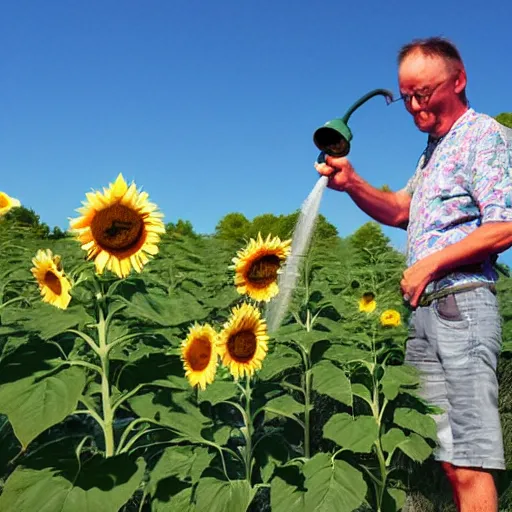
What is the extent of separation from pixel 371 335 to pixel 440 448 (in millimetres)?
592

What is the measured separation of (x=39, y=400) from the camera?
205cm

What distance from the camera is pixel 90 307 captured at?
223 centimetres

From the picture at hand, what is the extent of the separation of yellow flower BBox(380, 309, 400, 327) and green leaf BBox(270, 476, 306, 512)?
948 mm

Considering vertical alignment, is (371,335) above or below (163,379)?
above

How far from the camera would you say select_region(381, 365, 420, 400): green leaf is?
9.37 ft

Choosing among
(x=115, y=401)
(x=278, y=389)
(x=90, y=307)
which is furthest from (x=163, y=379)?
(x=278, y=389)

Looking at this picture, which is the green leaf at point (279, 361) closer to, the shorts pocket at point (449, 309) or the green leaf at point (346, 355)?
the green leaf at point (346, 355)

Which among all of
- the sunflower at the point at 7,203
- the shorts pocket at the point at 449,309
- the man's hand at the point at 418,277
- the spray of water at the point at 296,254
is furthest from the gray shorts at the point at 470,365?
the sunflower at the point at 7,203

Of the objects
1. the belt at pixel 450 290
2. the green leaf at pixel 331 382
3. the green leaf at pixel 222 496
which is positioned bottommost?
the green leaf at pixel 222 496

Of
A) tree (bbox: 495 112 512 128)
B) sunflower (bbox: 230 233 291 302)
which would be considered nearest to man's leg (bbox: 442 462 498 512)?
sunflower (bbox: 230 233 291 302)

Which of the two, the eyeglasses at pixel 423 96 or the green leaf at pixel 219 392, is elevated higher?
the eyeglasses at pixel 423 96

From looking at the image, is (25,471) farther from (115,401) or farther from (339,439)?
(339,439)

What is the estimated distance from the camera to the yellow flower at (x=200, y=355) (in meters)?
2.36

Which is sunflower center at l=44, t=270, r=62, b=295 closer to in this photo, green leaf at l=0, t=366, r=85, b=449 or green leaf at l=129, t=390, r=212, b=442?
green leaf at l=0, t=366, r=85, b=449
